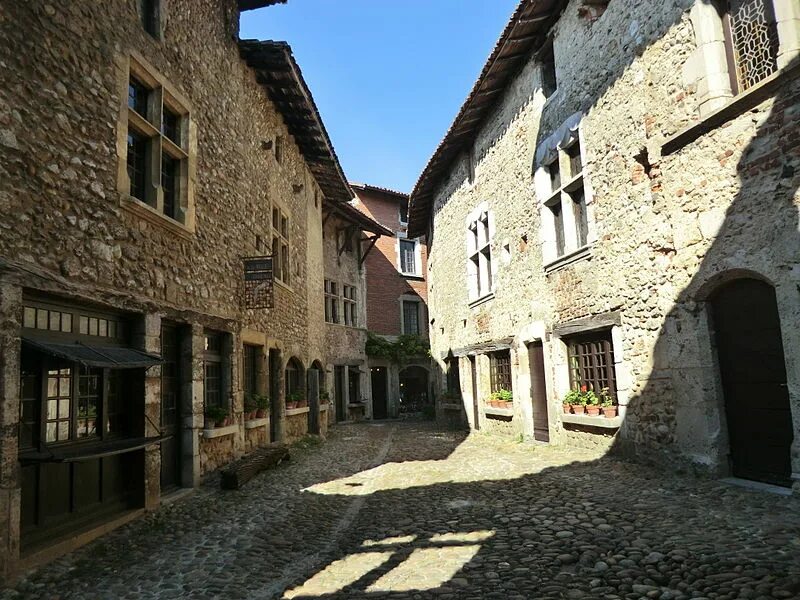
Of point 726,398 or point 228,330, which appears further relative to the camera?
point 228,330

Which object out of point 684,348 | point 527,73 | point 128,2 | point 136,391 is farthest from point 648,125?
point 136,391

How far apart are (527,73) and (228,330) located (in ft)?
23.7

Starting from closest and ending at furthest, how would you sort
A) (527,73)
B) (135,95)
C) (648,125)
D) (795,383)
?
(795,383)
(135,95)
(648,125)
(527,73)

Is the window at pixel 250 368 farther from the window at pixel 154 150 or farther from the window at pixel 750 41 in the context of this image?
the window at pixel 750 41

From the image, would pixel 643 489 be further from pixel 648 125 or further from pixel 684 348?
pixel 648 125

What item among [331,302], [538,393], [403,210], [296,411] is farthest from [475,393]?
[403,210]

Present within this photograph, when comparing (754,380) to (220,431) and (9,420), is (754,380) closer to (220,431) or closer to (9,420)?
(220,431)

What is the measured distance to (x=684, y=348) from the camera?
6.37 metres

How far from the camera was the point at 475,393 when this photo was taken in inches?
523

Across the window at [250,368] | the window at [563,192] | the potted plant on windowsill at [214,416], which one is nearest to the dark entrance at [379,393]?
the window at [250,368]

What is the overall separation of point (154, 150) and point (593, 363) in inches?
269

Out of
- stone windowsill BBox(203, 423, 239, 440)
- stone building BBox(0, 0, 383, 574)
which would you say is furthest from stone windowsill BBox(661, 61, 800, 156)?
stone windowsill BBox(203, 423, 239, 440)

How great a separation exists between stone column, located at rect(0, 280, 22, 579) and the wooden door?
1011 cm

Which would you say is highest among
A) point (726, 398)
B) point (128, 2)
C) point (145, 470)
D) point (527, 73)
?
point (527, 73)
